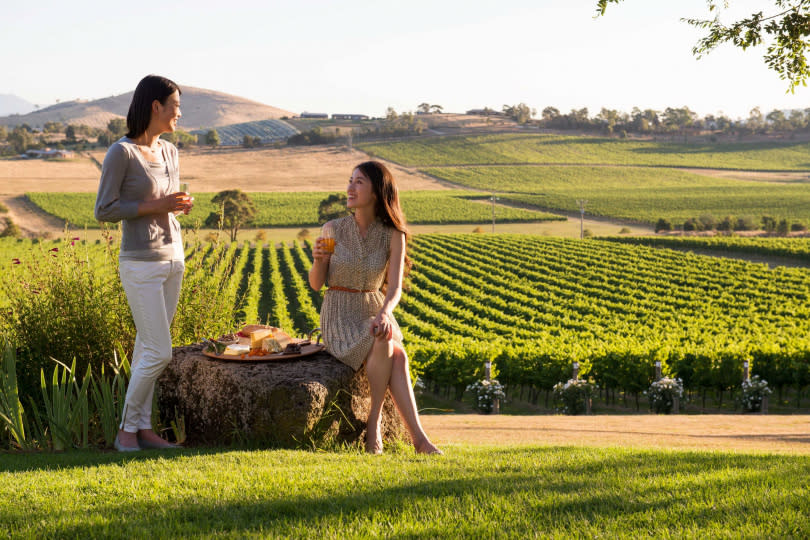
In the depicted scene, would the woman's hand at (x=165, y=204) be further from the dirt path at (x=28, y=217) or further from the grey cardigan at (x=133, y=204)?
the dirt path at (x=28, y=217)

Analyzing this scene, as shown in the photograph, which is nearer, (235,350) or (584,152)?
(235,350)

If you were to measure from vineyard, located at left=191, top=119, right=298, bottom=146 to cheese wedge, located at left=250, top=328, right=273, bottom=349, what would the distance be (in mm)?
128682

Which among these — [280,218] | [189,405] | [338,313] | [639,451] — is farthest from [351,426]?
[280,218]

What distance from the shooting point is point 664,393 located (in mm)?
13750

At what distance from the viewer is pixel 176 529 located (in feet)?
9.80

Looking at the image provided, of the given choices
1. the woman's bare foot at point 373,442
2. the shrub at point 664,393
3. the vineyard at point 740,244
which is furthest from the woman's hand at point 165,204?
the vineyard at point 740,244

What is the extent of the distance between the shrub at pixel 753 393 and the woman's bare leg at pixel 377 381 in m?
11.1

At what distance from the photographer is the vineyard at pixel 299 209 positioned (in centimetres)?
7531

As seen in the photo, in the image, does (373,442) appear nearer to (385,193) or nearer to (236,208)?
(385,193)

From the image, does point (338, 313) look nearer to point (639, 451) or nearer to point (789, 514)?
point (639, 451)

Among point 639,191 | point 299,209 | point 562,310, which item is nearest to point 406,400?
point 562,310

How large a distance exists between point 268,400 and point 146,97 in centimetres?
194

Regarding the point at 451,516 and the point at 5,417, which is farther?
the point at 5,417

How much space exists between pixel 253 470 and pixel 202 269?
11.9ft
